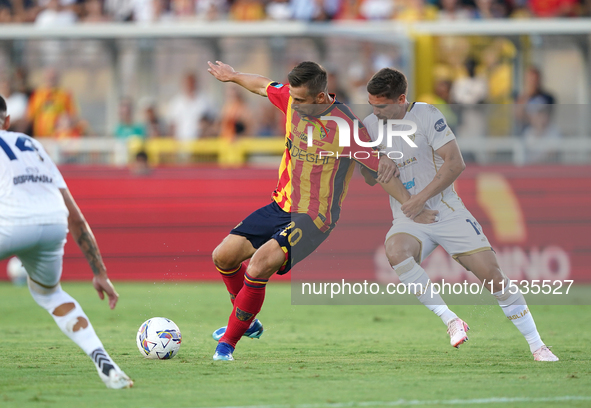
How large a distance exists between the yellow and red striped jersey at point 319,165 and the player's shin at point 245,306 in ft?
2.07

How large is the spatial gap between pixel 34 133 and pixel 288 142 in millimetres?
7381

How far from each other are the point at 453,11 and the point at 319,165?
824 cm

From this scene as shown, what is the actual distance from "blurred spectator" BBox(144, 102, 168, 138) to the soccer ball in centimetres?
640

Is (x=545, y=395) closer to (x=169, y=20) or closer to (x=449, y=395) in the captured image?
(x=449, y=395)

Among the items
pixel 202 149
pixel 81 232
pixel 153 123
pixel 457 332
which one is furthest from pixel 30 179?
pixel 153 123

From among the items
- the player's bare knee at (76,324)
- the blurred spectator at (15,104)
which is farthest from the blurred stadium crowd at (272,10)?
the player's bare knee at (76,324)

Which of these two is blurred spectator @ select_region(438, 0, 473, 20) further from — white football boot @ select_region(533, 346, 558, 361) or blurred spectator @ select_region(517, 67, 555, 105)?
white football boot @ select_region(533, 346, 558, 361)

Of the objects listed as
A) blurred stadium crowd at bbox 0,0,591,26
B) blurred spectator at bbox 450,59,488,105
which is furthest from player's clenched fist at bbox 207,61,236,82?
blurred stadium crowd at bbox 0,0,591,26

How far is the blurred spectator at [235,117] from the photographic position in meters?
12.1

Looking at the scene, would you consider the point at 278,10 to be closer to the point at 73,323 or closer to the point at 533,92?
the point at 533,92

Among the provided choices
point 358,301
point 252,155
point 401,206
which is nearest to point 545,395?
point 401,206

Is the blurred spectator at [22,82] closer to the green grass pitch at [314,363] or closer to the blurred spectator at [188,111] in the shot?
the blurred spectator at [188,111]

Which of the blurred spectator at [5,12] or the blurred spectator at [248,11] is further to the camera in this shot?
the blurred spectator at [5,12]

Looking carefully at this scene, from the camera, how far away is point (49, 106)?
12.5m
